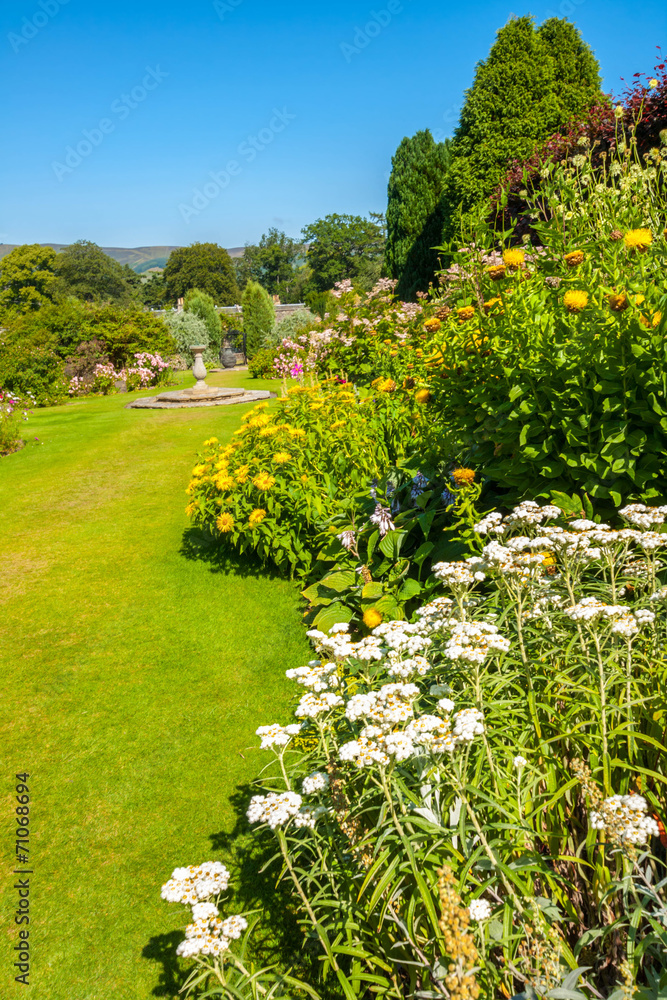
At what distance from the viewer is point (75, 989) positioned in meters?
2.13

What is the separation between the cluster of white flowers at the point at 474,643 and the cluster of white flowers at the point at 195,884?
83cm

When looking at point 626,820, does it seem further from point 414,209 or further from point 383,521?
point 414,209

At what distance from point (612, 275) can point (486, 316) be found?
74cm

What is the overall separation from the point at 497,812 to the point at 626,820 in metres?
0.52

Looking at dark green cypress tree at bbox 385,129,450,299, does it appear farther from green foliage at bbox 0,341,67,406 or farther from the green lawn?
the green lawn

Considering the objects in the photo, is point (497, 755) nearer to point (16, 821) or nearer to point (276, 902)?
point (276, 902)

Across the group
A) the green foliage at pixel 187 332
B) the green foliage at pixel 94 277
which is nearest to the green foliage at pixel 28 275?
the green foliage at pixel 94 277

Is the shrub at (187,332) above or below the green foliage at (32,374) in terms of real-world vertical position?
above

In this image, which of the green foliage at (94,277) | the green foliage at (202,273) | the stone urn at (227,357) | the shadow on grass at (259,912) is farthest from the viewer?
the green foliage at (94,277)

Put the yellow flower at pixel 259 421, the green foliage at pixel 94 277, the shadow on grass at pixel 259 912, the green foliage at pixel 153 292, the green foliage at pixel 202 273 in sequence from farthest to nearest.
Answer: the green foliage at pixel 153 292
the green foliage at pixel 94 277
the green foliage at pixel 202 273
the yellow flower at pixel 259 421
the shadow on grass at pixel 259 912

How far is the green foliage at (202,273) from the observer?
2884 inches

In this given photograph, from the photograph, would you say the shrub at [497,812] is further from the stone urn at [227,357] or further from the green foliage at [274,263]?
the green foliage at [274,263]

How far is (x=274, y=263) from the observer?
86.4m

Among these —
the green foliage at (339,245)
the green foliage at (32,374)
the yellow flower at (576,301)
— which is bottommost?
the yellow flower at (576,301)
